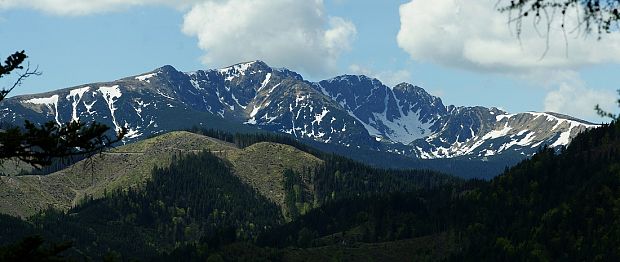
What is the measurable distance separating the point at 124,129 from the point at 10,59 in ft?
17.4

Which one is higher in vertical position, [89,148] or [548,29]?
[548,29]

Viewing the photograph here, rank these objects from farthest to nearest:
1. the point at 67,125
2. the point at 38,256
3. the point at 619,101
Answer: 1. the point at 67,125
2. the point at 38,256
3. the point at 619,101

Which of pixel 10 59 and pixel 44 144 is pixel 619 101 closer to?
pixel 44 144

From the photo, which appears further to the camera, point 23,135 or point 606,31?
point 23,135

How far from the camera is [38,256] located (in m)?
25.4

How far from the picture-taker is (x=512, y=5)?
14945 mm

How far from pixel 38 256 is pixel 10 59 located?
26.5 ft

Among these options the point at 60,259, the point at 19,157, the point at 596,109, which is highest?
the point at 596,109

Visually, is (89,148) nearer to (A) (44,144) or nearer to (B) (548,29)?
(A) (44,144)

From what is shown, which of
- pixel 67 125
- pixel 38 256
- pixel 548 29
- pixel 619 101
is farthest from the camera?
pixel 67 125

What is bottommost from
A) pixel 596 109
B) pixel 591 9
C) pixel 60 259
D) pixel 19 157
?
pixel 60 259

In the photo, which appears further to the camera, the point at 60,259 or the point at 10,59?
the point at 10,59

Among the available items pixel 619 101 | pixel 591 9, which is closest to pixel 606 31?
pixel 591 9

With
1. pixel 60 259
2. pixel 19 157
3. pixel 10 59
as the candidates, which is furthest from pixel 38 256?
pixel 10 59
